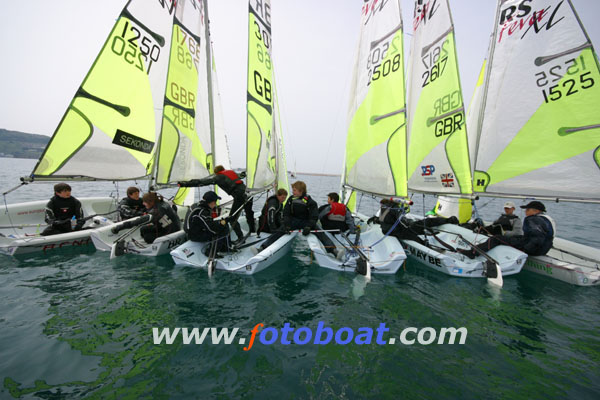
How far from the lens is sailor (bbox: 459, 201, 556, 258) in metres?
4.62

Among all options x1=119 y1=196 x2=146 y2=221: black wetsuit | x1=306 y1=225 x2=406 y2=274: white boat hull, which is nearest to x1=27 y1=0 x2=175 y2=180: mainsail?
x1=119 y1=196 x2=146 y2=221: black wetsuit

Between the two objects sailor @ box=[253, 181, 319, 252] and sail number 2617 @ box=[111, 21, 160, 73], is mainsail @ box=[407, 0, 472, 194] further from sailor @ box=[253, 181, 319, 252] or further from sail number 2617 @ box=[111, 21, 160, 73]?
sail number 2617 @ box=[111, 21, 160, 73]

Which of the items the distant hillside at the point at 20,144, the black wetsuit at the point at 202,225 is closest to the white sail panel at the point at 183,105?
the black wetsuit at the point at 202,225

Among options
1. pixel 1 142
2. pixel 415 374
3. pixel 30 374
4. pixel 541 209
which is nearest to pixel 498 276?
pixel 541 209

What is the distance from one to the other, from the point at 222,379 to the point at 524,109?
24.6ft

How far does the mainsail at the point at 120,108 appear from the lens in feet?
15.6

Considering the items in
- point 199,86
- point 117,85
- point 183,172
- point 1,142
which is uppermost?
point 1,142

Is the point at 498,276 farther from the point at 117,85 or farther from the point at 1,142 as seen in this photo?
the point at 1,142

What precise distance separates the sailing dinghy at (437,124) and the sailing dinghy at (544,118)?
35.0 inches

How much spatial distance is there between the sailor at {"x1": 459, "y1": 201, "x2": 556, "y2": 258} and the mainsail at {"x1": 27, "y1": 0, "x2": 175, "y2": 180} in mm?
7373

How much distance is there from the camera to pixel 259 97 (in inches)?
252

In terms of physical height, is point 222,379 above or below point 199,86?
below

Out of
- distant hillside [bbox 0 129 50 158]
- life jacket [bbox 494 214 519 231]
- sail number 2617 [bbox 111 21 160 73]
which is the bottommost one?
life jacket [bbox 494 214 519 231]

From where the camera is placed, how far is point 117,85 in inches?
206
